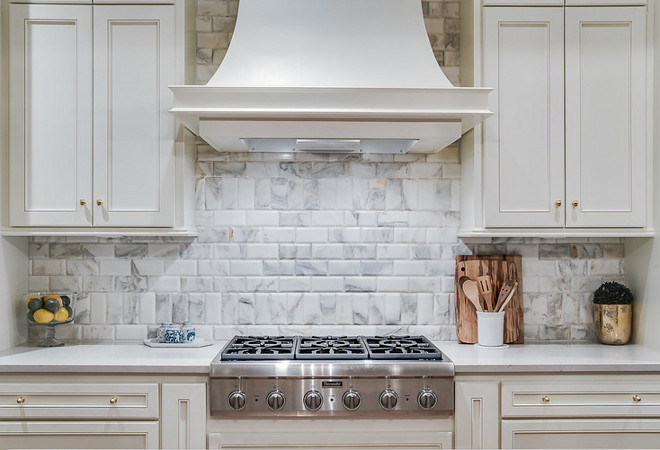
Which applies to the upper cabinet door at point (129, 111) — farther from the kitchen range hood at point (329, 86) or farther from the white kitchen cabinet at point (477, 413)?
the white kitchen cabinet at point (477, 413)

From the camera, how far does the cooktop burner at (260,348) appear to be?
239 cm

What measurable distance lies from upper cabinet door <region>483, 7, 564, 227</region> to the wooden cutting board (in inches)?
13.1

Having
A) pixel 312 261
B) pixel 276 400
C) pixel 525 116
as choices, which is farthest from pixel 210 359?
pixel 525 116

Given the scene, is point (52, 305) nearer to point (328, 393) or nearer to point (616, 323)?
point (328, 393)

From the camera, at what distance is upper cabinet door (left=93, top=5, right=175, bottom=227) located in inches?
103

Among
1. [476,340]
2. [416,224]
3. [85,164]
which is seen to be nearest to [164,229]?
[85,164]

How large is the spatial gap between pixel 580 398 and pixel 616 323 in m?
0.59

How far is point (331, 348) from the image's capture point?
251cm

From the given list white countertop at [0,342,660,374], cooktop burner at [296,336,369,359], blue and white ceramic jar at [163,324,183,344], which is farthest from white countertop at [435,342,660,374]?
blue and white ceramic jar at [163,324,183,344]

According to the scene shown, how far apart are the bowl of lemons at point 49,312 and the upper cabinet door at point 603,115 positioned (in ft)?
7.94

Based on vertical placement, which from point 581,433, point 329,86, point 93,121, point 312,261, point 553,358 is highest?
point 329,86

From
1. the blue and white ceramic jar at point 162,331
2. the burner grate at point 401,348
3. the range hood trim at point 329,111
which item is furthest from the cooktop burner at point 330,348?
the range hood trim at point 329,111

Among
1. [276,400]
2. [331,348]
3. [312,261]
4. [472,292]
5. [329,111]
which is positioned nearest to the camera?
[276,400]

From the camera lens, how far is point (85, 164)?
2619 millimetres
